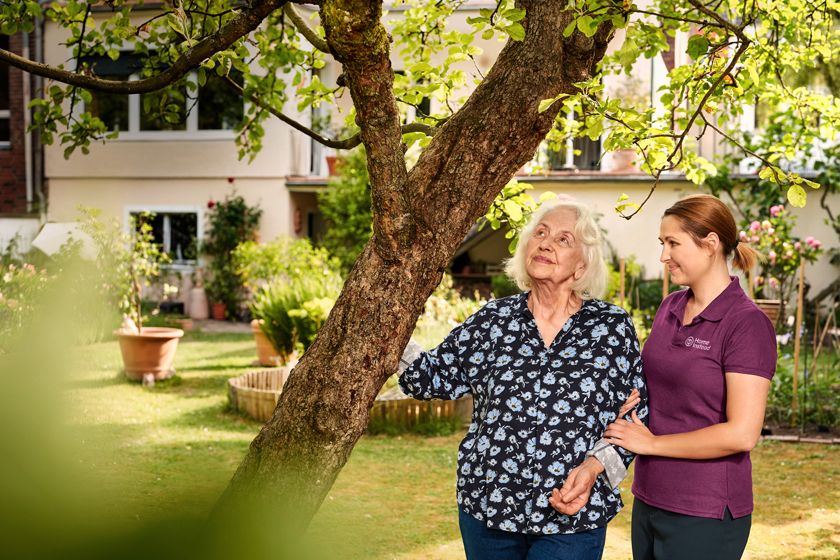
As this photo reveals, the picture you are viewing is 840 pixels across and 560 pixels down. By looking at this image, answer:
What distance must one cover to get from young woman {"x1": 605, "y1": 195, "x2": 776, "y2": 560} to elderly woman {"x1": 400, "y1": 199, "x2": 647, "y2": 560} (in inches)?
3.7

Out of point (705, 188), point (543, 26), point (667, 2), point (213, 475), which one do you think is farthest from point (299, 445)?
point (705, 188)

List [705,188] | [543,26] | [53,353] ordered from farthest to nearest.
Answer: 1. [705,188]
2. [543,26]
3. [53,353]

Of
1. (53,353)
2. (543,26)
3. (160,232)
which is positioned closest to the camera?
(53,353)

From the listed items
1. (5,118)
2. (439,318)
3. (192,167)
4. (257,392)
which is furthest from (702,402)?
(5,118)

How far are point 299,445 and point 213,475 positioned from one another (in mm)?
2223

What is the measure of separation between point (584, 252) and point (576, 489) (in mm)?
737

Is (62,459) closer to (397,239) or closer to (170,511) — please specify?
(170,511)

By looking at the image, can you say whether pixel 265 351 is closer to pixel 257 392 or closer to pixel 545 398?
pixel 257 392

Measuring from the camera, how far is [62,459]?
0.77 meters

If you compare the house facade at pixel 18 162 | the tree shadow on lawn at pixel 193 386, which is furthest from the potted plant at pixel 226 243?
the tree shadow on lawn at pixel 193 386

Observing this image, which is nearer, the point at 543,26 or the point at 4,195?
the point at 543,26

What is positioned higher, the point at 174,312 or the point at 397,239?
the point at 397,239

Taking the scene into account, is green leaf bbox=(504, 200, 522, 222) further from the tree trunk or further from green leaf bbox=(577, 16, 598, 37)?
green leaf bbox=(577, 16, 598, 37)

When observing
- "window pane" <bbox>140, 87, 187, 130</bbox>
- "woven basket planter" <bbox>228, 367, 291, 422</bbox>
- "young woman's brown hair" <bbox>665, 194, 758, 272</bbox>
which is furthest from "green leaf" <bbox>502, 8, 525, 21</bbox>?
"woven basket planter" <bbox>228, 367, 291, 422</bbox>
